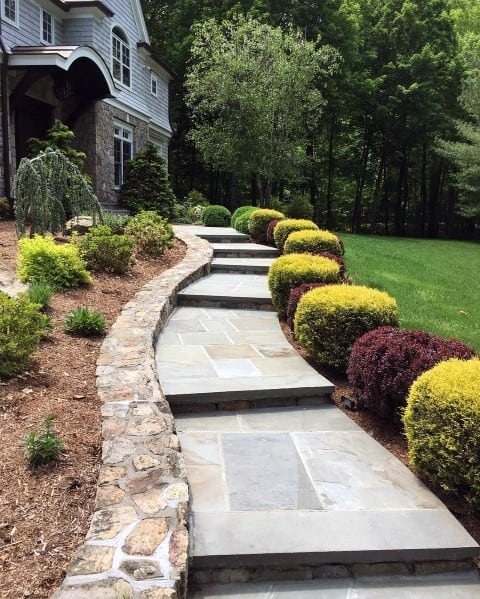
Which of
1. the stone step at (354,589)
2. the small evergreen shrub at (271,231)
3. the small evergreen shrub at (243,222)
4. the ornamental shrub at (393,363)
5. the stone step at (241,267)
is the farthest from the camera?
the small evergreen shrub at (243,222)

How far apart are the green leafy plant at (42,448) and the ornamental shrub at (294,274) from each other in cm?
355

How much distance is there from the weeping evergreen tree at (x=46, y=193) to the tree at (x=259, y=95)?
8.43m

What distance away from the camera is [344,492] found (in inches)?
105

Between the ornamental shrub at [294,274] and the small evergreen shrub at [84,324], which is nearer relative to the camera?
the small evergreen shrub at [84,324]

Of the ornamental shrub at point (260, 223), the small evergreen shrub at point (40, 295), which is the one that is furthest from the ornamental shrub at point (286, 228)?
the small evergreen shrub at point (40, 295)

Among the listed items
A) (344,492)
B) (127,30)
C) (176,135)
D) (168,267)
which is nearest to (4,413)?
(344,492)

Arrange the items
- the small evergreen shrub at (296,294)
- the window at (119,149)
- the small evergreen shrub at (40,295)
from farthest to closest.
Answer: the window at (119,149)
the small evergreen shrub at (296,294)
the small evergreen shrub at (40,295)

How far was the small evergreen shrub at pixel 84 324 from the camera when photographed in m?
4.40

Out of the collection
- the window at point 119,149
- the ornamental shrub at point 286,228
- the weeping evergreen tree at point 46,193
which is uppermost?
the window at point 119,149

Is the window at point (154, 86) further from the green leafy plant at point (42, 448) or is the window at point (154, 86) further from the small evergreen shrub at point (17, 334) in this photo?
the green leafy plant at point (42, 448)

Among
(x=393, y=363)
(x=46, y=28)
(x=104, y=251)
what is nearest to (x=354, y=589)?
(x=393, y=363)

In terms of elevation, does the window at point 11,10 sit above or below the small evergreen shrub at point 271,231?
above

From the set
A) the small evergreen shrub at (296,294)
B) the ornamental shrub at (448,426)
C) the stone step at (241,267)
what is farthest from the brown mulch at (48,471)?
the stone step at (241,267)

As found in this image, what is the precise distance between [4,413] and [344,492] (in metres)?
2.00
